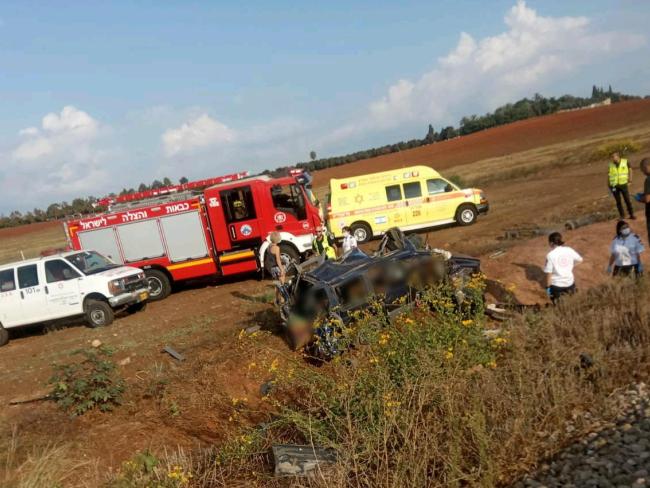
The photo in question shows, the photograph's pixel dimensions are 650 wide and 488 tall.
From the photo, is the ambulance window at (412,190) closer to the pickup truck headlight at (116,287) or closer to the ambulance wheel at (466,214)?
the ambulance wheel at (466,214)

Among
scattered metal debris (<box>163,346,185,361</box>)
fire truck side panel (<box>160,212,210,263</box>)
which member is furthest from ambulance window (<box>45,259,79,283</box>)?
scattered metal debris (<box>163,346,185,361</box>)

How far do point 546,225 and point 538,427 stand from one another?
11.8m

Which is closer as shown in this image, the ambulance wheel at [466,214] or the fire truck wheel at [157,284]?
the fire truck wheel at [157,284]

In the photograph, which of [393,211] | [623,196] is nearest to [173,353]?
[393,211]

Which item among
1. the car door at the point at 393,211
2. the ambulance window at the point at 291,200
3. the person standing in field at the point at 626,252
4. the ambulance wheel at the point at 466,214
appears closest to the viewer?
the person standing in field at the point at 626,252

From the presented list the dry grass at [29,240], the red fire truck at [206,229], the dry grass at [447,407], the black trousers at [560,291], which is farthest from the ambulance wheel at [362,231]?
the dry grass at [29,240]

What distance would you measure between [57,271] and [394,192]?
1074 cm

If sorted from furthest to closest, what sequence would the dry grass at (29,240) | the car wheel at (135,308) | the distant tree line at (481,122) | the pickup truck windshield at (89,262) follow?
the distant tree line at (481,122) < the dry grass at (29,240) < the car wheel at (135,308) < the pickup truck windshield at (89,262)

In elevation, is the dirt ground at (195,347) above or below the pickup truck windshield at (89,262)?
below

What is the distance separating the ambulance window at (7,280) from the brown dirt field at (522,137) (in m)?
38.3

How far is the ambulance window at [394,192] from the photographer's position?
1848 centimetres

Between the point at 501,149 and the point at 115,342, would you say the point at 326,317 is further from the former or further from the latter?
the point at 501,149

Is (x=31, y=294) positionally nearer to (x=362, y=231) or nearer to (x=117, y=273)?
(x=117, y=273)

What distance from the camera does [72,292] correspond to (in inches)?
493
